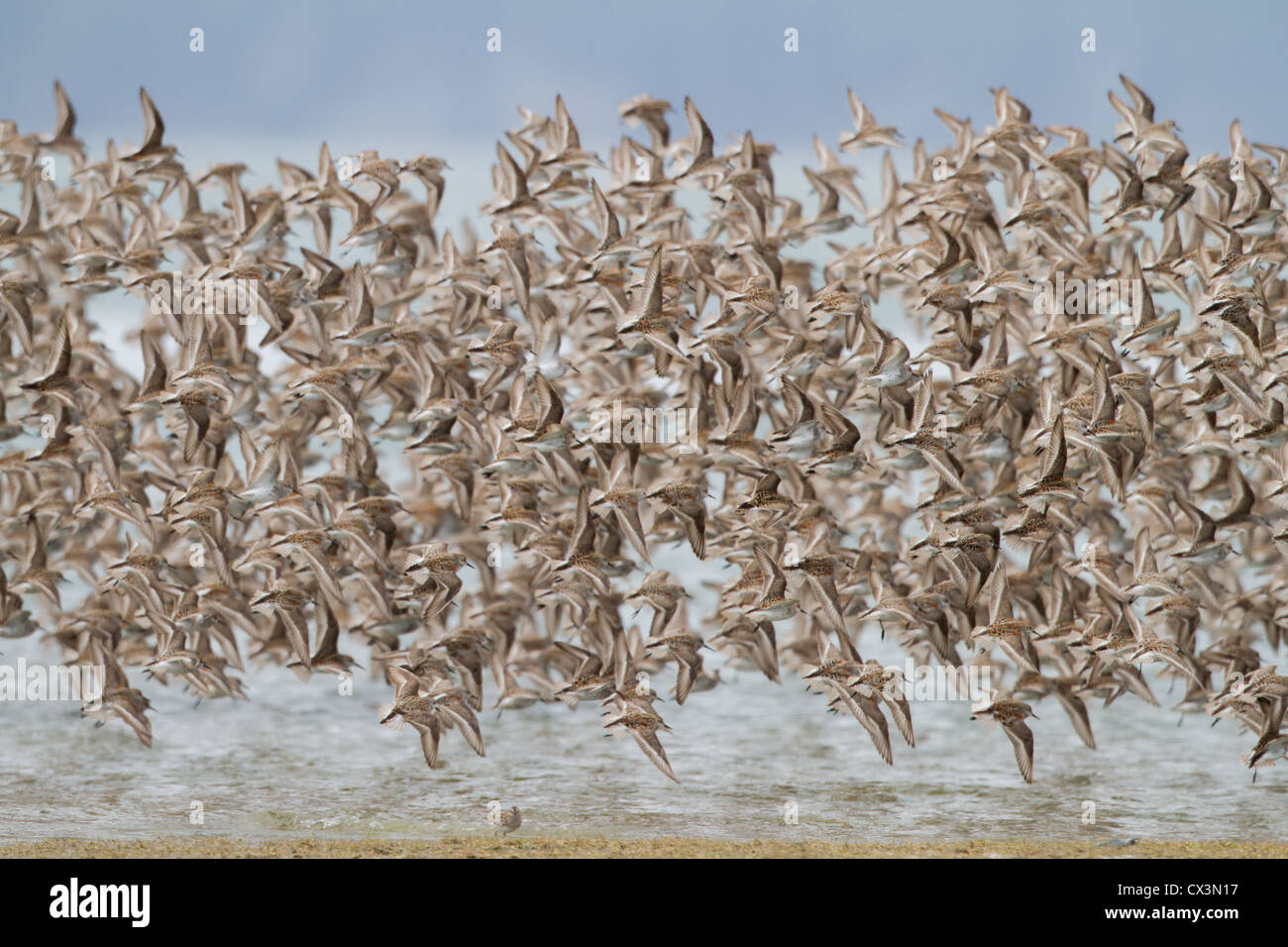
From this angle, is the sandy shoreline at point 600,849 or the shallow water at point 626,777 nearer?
the sandy shoreline at point 600,849

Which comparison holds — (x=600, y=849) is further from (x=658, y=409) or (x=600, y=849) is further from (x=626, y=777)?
(x=658, y=409)

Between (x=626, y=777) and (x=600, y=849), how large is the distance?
2361 mm

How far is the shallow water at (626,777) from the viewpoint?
1235cm

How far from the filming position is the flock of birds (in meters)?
12.8

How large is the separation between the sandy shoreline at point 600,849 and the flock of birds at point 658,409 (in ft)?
3.69

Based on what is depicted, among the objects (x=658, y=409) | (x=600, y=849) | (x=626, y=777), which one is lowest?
(x=600, y=849)

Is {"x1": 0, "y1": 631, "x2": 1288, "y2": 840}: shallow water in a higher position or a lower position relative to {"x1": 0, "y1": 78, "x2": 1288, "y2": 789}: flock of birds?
lower

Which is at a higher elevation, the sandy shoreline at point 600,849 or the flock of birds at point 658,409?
the flock of birds at point 658,409

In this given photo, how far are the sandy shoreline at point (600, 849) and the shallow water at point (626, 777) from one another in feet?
0.96

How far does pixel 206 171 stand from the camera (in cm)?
1430

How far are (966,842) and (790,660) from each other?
4.32 m

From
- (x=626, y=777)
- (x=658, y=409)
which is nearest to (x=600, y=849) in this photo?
(x=626, y=777)

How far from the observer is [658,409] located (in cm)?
1373

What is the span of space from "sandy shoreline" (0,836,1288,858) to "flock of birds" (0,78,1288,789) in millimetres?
1125
